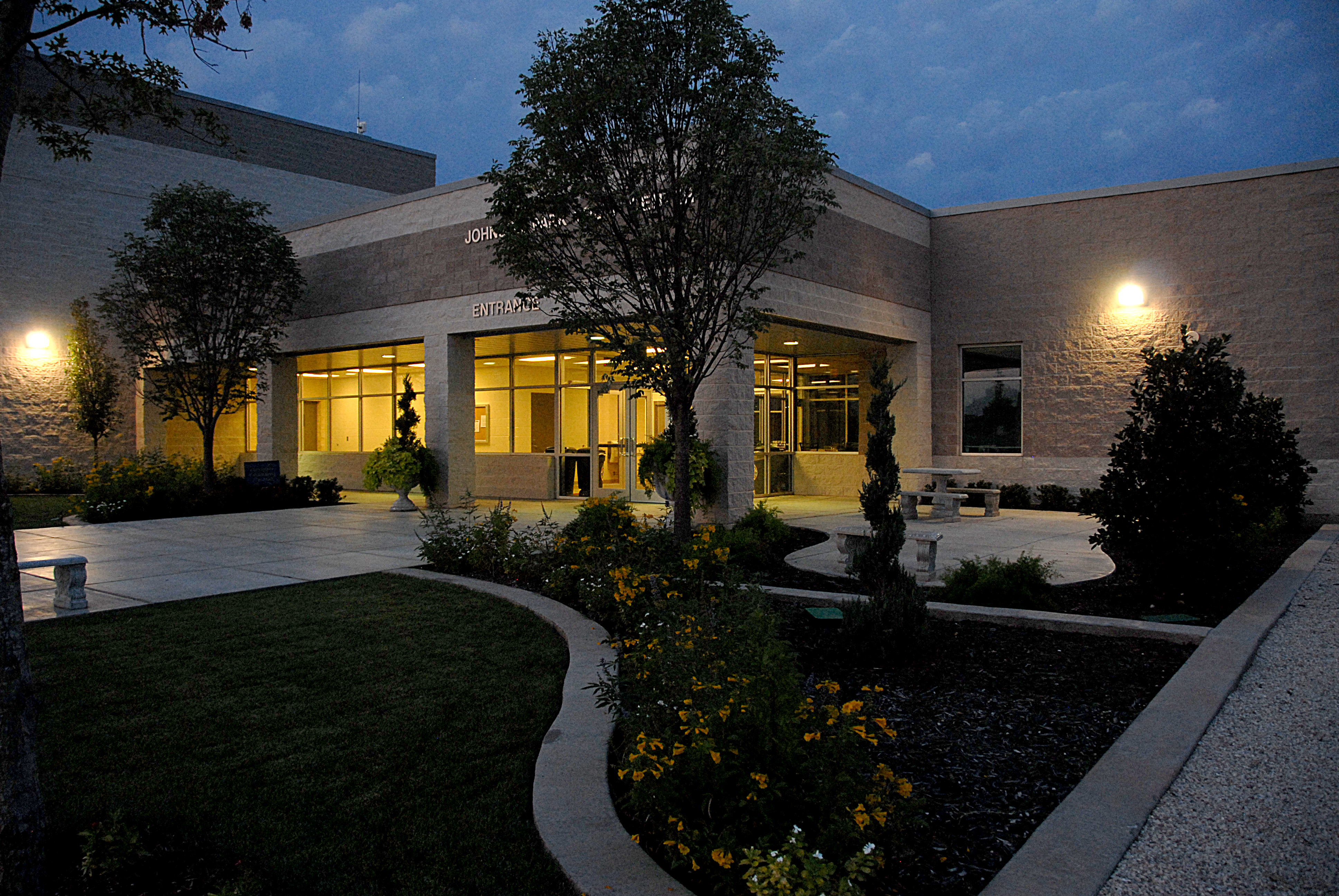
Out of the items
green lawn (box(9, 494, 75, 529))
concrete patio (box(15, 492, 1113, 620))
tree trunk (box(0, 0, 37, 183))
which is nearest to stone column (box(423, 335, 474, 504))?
concrete patio (box(15, 492, 1113, 620))

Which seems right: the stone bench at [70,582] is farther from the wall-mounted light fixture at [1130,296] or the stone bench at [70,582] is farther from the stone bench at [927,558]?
the wall-mounted light fixture at [1130,296]

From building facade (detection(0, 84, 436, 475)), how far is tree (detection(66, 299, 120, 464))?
1.39ft

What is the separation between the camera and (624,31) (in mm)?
8242

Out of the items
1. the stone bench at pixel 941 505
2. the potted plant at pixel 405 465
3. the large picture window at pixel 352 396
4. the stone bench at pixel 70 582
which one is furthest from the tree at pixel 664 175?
the large picture window at pixel 352 396

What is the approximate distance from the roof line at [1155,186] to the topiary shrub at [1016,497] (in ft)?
17.8

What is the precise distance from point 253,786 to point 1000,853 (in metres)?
2.86

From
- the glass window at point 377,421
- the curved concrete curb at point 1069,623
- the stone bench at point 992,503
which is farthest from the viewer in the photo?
the glass window at point 377,421

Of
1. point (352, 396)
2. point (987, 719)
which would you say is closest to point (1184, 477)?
point (987, 719)

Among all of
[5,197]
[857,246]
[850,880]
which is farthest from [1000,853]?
[5,197]

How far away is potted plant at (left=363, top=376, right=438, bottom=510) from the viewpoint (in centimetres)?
1572

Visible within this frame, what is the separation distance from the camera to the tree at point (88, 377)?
2095cm

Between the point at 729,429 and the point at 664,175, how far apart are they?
437cm

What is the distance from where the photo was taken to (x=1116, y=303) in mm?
15758

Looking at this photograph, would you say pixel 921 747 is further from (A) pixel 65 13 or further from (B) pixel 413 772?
(A) pixel 65 13
